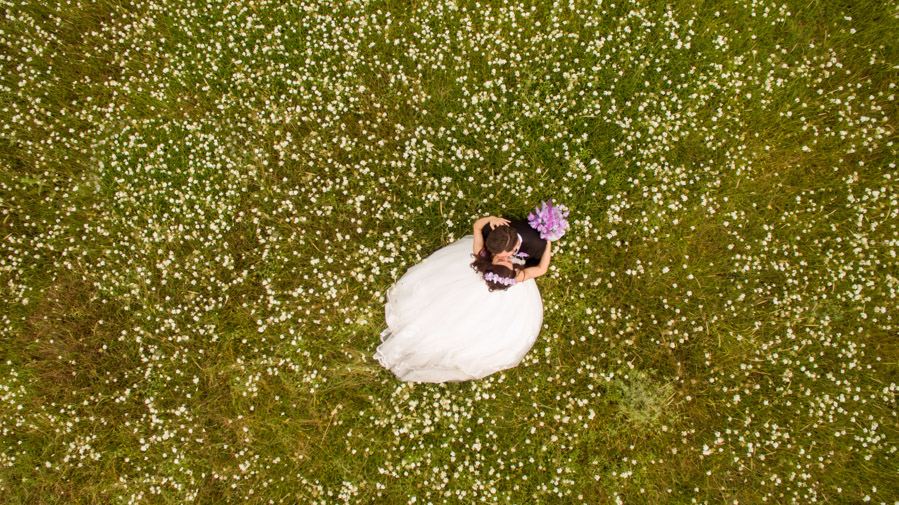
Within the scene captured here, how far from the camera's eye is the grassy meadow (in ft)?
18.5

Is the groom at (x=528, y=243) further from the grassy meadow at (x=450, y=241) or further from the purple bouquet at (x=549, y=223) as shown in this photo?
the grassy meadow at (x=450, y=241)

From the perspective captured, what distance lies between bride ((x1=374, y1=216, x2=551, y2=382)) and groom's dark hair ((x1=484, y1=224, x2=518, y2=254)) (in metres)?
0.07

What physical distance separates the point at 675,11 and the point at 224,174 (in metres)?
6.67

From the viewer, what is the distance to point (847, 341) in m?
5.69

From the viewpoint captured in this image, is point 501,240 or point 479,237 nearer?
Result: point 501,240

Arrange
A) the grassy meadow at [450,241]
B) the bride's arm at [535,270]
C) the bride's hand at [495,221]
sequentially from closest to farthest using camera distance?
the bride's arm at [535,270] < the bride's hand at [495,221] < the grassy meadow at [450,241]

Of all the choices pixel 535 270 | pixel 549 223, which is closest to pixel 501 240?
pixel 549 223

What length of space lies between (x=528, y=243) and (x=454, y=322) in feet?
3.81

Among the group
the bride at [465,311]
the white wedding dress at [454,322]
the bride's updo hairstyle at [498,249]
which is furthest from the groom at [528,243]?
the bride's updo hairstyle at [498,249]

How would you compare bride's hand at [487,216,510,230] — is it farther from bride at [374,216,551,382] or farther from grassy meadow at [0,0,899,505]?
grassy meadow at [0,0,899,505]

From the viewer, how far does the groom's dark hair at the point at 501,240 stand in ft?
12.9

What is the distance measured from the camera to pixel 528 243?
4.64m

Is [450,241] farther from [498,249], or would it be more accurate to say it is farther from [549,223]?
[498,249]

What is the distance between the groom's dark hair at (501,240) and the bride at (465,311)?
71 mm
